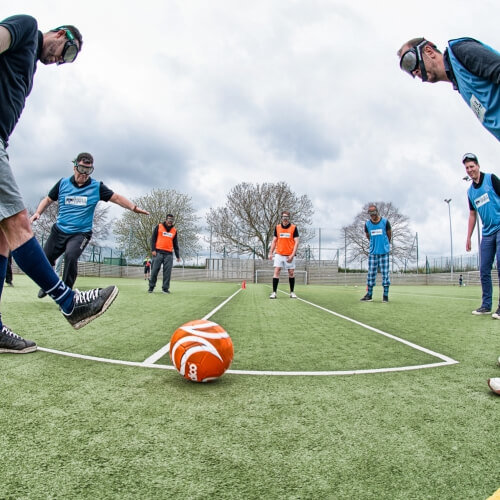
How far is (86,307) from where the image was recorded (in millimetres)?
2918

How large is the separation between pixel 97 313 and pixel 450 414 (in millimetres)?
2447

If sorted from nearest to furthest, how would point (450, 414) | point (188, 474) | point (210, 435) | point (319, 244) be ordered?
1. point (188, 474)
2. point (210, 435)
3. point (450, 414)
4. point (319, 244)

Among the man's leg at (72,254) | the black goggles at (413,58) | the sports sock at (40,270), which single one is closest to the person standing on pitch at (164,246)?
the man's leg at (72,254)

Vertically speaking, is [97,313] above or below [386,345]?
above

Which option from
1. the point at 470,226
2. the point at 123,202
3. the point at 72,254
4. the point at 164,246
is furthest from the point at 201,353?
the point at 164,246

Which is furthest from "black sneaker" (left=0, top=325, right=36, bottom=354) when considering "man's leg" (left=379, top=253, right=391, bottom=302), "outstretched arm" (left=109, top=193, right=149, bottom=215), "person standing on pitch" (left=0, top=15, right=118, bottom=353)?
"man's leg" (left=379, top=253, right=391, bottom=302)

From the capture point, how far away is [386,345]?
352 cm

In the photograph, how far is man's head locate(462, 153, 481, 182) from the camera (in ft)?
19.0

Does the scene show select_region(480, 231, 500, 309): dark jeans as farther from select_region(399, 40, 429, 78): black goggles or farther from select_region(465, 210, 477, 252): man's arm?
select_region(399, 40, 429, 78): black goggles

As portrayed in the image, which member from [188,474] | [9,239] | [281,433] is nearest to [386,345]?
[281,433]

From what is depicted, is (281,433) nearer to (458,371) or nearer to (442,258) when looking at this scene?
(458,371)

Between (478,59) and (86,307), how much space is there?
10.3 ft

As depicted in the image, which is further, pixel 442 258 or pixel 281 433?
pixel 442 258

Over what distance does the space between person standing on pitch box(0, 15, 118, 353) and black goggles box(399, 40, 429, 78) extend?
237 cm
